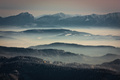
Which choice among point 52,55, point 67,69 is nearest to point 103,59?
point 52,55

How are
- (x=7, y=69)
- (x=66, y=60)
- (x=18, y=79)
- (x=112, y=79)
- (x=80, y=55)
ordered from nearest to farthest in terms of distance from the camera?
(x=112, y=79) < (x=18, y=79) < (x=7, y=69) < (x=66, y=60) < (x=80, y=55)

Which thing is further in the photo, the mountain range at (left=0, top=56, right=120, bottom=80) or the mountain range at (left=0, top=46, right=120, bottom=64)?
the mountain range at (left=0, top=46, right=120, bottom=64)

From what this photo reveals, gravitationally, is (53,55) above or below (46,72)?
above

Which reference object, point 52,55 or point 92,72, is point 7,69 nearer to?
point 92,72

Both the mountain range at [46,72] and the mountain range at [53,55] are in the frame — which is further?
the mountain range at [53,55]

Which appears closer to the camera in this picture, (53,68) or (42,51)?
(53,68)

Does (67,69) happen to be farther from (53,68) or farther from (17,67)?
(17,67)

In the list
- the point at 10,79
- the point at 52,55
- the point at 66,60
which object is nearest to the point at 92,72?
the point at 10,79

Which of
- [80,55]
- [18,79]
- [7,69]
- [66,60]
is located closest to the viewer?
[18,79]

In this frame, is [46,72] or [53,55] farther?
[53,55]
